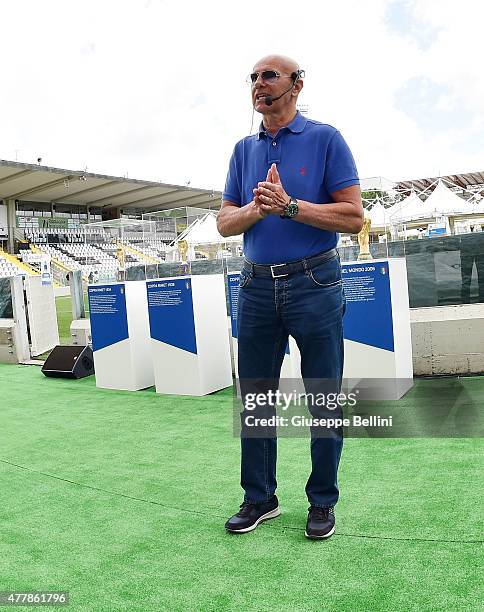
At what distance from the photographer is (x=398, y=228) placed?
16.9 ft

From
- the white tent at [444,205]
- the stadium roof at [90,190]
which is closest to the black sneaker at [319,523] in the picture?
the white tent at [444,205]

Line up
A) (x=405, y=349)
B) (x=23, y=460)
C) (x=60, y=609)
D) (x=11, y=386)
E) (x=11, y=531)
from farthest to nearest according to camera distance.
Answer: (x=11, y=386)
(x=405, y=349)
(x=23, y=460)
(x=11, y=531)
(x=60, y=609)

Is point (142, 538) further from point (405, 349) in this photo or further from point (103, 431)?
point (405, 349)

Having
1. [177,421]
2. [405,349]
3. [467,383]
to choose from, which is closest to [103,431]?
[177,421]

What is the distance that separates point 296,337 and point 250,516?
2.38 feet

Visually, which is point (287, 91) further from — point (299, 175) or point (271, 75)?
point (299, 175)

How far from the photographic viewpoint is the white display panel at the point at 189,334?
5.18 meters

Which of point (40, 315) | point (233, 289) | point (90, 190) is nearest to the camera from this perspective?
point (233, 289)

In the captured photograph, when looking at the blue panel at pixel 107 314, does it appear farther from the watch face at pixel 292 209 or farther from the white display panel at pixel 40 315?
the watch face at pixel 292 209

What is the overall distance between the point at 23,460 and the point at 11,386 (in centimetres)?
297

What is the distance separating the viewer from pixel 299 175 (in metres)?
2.08
